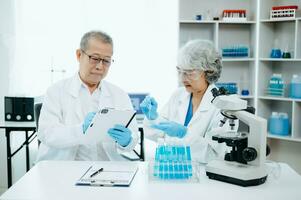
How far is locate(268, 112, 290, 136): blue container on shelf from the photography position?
334 centimetres

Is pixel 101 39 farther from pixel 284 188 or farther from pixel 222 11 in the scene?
pixel 222 11

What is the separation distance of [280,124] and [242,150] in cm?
212

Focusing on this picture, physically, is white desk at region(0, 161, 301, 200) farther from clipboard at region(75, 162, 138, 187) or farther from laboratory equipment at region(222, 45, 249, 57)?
laboratory equipment at region(222, 45, 249, 57)

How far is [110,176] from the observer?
1439mm

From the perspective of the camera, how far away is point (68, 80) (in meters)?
2.02

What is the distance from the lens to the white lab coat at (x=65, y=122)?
178 centimetres

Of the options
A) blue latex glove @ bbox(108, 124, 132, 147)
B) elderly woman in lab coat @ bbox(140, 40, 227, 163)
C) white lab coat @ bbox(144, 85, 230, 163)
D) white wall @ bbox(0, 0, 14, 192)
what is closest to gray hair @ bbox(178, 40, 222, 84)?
elderly woman in lab coat @ bbox(140, 40, 227, 163)

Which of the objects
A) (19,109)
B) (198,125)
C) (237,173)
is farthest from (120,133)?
(19,109)

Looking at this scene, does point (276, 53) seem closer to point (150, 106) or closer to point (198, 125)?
point (198, 125)

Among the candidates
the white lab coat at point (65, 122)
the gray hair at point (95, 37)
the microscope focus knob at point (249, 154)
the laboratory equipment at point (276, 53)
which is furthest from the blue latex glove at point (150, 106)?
the laboratory equipment at point (276, 53)

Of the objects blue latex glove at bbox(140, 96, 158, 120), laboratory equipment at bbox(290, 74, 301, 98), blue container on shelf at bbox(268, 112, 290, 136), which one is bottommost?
blue container on shelf at bbox(268, 112, 290, 136)

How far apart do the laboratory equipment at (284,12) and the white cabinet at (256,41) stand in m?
0.05

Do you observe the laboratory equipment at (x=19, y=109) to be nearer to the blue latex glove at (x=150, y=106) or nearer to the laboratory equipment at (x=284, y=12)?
the blue latex glove at (x=150, y=106)

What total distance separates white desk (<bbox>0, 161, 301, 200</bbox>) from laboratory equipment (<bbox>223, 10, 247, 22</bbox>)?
89.8 inches
